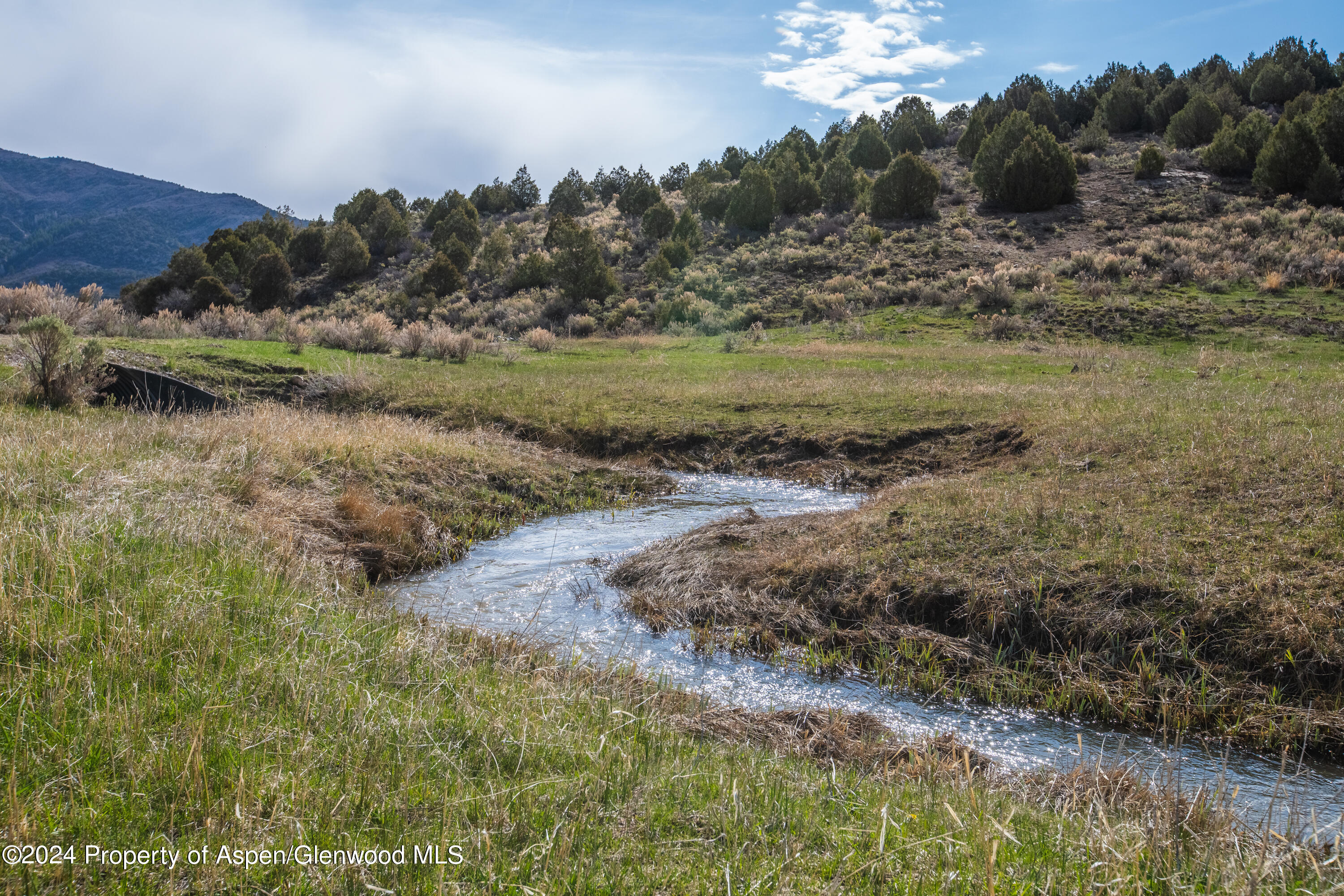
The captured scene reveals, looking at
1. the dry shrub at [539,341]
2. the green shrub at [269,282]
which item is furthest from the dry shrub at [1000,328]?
the green shrub at [269,282]

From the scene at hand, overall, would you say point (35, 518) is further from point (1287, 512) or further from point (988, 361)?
point (988, 361)

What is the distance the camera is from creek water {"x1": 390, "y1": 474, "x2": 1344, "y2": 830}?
569 cm

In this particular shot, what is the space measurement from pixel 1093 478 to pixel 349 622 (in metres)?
10.6

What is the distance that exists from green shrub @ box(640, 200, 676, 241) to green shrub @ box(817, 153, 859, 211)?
14.3 meters

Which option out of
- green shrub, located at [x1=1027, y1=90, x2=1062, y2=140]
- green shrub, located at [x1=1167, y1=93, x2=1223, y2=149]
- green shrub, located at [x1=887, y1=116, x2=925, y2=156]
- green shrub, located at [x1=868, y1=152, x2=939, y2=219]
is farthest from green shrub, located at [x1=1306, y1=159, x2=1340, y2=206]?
green shrub, located at [x1=887, y1=116, x2=925, y2=156]

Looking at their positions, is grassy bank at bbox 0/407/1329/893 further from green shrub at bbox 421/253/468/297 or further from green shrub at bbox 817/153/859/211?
green shrub at bbox 817/153/859/211

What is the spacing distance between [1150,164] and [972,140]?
1904cm

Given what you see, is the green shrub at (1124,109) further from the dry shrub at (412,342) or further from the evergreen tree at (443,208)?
the dry shrub at (412,342)

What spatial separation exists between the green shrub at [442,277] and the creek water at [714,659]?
48608 mm

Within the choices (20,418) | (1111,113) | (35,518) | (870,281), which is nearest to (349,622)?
(35,518)

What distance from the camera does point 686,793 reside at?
389 centimetres

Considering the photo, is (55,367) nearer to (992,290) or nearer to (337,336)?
(337,336)

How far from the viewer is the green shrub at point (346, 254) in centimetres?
6756

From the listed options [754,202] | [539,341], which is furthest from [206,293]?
[754,202]
